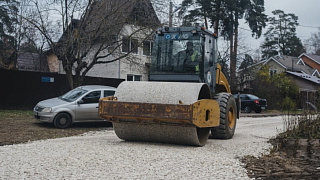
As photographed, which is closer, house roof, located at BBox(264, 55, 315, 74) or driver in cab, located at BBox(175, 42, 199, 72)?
driver in cab, located at BBox(175, 42, 199, 72)

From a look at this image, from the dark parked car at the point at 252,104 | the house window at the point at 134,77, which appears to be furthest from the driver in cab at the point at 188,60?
the house window at the point at 134,77

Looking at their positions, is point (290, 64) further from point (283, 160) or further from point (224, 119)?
point (283, 160)

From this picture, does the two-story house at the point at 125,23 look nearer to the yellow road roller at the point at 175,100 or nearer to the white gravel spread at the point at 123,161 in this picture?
the yellow road roller at the point at 175,100

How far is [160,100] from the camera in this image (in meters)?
8.91

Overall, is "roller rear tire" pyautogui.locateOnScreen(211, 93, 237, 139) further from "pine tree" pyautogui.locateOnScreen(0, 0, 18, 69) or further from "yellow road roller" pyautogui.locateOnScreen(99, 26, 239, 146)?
"pine tree" pyautogui.locateOnScreen(0, 0, 18, 69)

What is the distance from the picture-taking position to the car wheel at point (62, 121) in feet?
47.9

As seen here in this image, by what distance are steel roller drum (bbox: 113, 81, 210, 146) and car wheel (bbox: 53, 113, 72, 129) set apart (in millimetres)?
5587

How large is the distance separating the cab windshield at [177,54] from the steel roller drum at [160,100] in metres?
1.35

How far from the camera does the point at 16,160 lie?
7512 mm

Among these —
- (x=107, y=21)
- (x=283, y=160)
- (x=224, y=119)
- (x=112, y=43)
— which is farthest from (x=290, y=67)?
(x=283, y=160)

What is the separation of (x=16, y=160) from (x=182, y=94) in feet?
11.9

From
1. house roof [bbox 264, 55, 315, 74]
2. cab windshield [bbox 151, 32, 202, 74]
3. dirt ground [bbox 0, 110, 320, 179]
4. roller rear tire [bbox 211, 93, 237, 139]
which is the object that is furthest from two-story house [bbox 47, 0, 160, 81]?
house roof [bbox 264, 55, 315, 74]

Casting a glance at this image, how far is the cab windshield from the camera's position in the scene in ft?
35.0

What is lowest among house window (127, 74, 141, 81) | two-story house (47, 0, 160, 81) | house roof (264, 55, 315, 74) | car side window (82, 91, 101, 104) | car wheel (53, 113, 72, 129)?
car wheel (53, 113, 72, 129)
